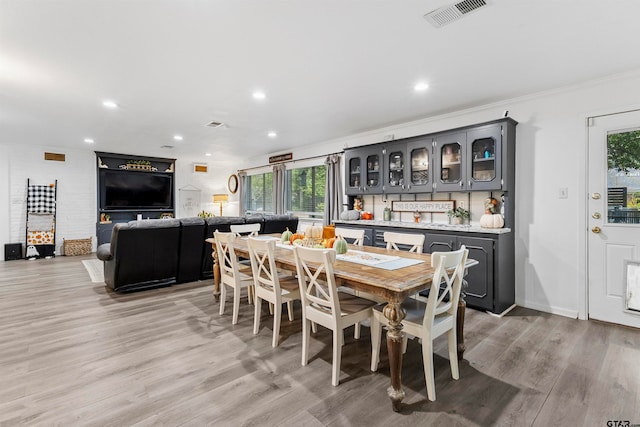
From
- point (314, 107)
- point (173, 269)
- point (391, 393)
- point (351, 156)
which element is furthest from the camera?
point (351, 156)

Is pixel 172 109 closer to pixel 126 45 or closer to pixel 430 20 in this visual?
pixel 126 45

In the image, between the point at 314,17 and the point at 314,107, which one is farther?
the point at 314,107

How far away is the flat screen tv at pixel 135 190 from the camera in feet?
25.4

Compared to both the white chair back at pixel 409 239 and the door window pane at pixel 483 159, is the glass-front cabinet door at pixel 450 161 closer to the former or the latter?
the door window pane at pixel 483 159

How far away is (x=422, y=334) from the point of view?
1989 mm

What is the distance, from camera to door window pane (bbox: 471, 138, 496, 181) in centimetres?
372

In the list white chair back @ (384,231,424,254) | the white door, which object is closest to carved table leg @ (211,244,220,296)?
white chair back @ (384,231,424,254)

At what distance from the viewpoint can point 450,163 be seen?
4133mm

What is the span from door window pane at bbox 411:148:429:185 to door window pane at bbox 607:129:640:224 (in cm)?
187

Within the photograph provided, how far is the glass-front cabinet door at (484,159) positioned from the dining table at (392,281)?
5.36 ft

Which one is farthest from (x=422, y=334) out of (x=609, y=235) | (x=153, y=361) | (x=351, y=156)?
(x=351, y=156)

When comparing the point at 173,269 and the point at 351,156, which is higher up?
the point at 351,156

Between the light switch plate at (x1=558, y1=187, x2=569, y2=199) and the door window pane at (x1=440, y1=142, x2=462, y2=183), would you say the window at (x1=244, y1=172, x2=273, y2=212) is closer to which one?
the door window pane at (x1=440, y1=142, x2=462, y2=183)

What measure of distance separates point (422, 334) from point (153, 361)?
2.01m
